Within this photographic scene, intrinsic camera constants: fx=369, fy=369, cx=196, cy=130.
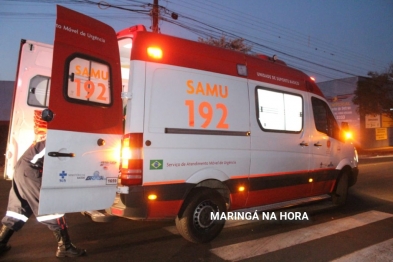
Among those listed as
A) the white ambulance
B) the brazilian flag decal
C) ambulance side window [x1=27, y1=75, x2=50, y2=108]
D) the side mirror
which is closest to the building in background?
the white ambulance

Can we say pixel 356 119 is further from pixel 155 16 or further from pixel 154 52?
pixel 154 52

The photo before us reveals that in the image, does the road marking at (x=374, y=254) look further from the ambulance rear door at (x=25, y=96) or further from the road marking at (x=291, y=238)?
the ambulance rear door at (x=25, y=96)

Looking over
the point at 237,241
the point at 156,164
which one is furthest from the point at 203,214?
the point at 156,164

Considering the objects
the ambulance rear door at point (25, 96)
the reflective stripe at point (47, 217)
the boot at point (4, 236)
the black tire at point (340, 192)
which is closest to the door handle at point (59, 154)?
the reflective stripe at point (47, 217)

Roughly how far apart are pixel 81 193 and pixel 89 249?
1.07 m

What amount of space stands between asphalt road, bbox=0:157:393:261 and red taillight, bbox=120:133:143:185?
3.32 ft

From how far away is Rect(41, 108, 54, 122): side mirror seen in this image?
12.4ft

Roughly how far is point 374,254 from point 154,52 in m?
3.84

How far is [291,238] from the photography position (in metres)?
5.46

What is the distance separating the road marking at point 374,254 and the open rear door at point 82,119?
3.08m

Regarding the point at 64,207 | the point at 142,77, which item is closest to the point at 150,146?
the point at 142,77

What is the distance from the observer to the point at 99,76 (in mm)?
4309

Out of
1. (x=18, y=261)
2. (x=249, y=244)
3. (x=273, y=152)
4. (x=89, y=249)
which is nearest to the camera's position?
(x=18, y=261)

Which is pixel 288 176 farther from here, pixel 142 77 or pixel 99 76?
pixel 99 76
